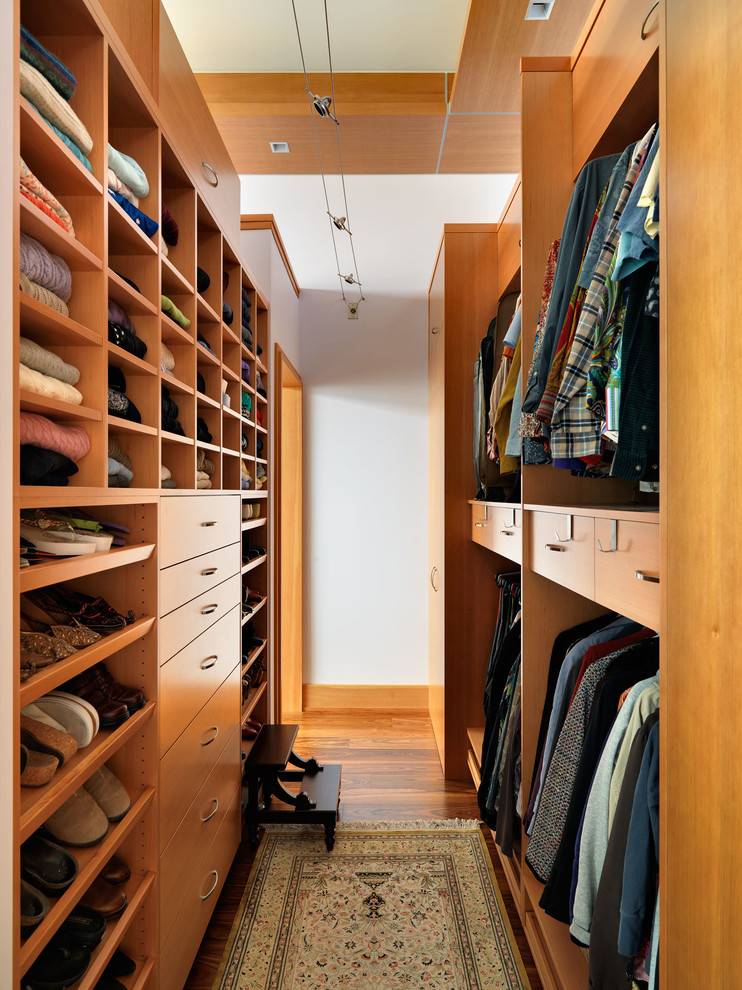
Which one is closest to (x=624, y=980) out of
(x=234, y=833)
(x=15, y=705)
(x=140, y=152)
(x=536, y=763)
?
(x=536, y=763)

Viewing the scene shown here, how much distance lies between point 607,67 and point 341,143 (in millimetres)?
1336

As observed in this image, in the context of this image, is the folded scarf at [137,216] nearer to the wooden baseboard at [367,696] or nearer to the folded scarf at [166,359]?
the folded scarf at [166,359]

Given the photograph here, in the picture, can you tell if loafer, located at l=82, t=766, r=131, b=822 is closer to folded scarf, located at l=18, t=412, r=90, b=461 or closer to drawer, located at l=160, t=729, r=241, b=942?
drawer, located at l=160, t=729, r=241, b=942

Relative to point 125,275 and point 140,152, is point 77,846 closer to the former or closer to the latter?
point 125,275

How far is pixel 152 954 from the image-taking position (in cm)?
133

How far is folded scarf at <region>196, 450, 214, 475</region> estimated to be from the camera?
1.94 meters

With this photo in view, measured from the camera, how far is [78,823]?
1117mm

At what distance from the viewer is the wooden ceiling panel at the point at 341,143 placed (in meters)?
2.32

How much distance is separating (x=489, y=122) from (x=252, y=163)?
39.8 inches

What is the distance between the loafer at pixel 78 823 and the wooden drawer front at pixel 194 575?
16.2 inches

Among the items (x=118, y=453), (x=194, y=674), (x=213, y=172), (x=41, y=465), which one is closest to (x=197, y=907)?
(x=194, y=674)

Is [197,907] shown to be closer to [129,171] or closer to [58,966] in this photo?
[58,966]

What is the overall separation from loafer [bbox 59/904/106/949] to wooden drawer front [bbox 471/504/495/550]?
1719 mm

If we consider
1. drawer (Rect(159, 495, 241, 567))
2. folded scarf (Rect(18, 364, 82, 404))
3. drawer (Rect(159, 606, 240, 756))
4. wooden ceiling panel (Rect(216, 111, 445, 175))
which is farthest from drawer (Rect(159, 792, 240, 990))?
wooden ceiling panel (Rect(216, 111, 445, 175))
